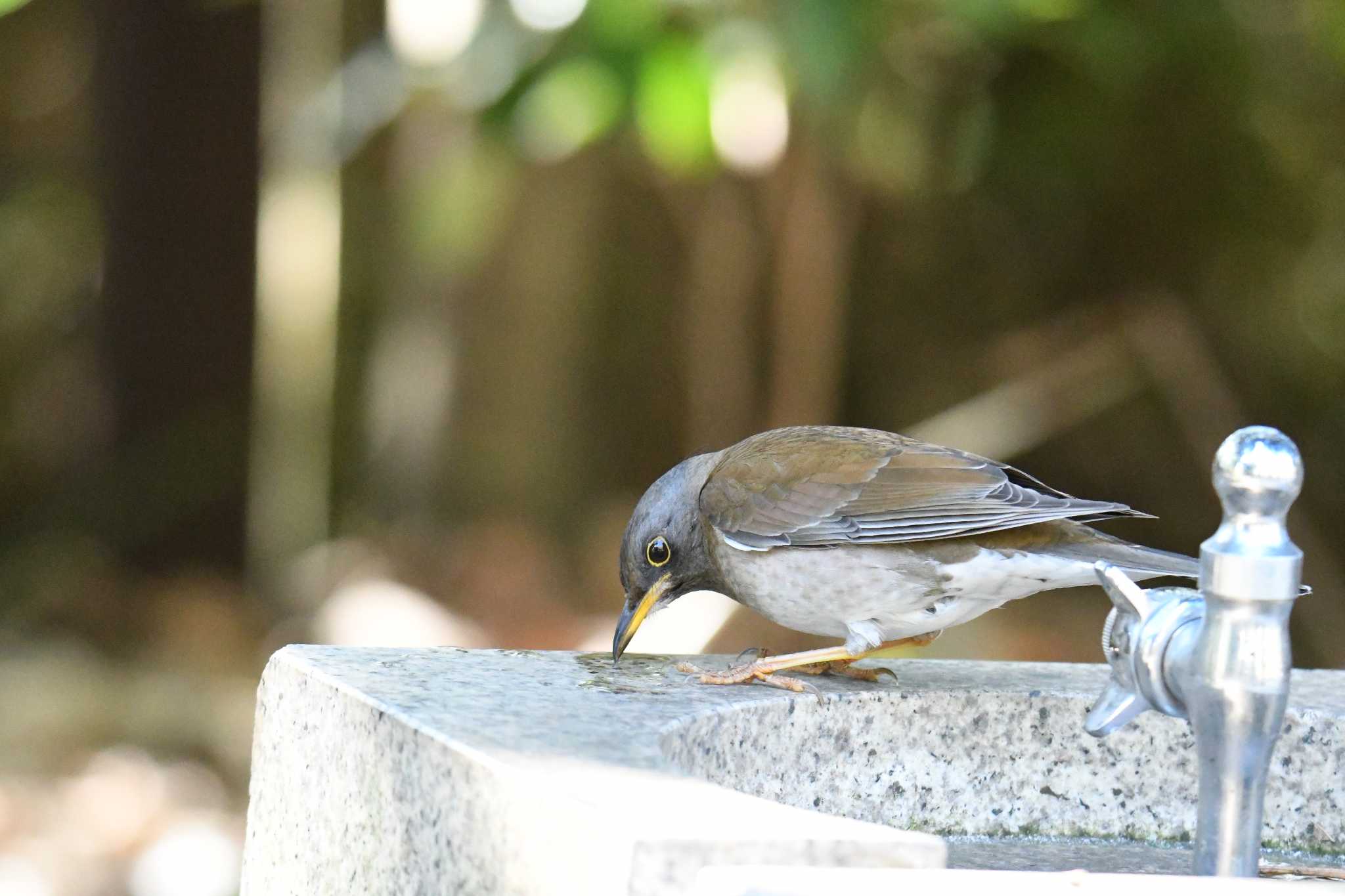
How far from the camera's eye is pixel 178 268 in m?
8.51

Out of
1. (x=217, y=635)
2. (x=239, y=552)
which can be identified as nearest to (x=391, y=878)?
(x=217, y=635)

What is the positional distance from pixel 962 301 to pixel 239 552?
4.29 meters

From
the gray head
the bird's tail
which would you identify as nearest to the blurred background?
the gray head

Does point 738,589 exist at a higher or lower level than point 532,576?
lower

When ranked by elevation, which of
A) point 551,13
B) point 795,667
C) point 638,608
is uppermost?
point 551,13

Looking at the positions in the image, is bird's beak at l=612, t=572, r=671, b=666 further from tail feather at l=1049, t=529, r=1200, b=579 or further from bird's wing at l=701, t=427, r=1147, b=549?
tail feather at l=1049, t=529, r=1200, b=579

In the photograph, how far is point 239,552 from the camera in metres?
8.62

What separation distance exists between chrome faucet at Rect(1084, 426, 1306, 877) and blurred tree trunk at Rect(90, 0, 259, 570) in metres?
7.15

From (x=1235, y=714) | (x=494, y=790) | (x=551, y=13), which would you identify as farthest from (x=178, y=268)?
(x=1235, y=714)

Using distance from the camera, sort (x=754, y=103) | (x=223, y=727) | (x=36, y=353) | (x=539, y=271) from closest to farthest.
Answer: (x=754, y=103), (x=223, y=727), (x=539, y=271), (x=36, y=353)

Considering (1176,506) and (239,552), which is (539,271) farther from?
(1176,506)

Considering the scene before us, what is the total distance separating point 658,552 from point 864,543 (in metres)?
0.50

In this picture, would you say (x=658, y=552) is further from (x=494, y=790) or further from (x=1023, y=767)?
(x=494, y=790)

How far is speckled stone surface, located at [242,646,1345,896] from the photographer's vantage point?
66.6 inches
